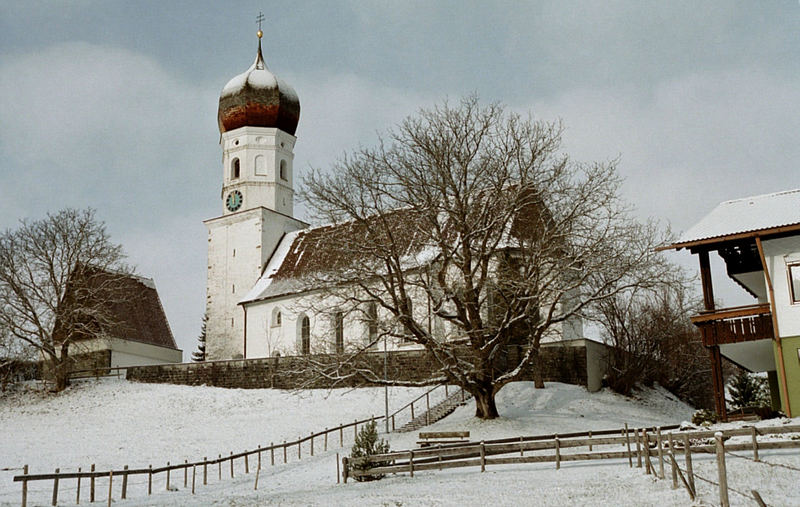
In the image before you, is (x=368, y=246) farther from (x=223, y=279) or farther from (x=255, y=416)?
(x=223, y=279)

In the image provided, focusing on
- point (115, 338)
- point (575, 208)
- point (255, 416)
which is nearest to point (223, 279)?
point (115, 338)

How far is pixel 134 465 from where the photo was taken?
28188 mm

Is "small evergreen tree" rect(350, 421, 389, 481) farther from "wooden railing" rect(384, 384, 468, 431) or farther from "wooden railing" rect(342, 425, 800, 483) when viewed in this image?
"wooden railing" rect(384, 384, 468, 431)

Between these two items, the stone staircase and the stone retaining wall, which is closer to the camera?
the stone staircase

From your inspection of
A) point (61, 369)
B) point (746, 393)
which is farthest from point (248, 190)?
point (746, 393)

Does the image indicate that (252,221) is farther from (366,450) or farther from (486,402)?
(366,450)

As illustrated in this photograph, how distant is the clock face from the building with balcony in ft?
103

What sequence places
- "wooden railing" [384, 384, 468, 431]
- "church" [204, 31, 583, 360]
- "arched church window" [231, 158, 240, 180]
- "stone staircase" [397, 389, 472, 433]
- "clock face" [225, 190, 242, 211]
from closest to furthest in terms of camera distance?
"stone staircase" [397, 389, 472, 433] → "wooden railing" [384, 384, 468, 431] → "church" [204, 31, 583, 360] → "clock face" [225, 190, 242, 211] → "arched church window" [231, 158, 240, 180]

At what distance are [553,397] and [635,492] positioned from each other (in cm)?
1947

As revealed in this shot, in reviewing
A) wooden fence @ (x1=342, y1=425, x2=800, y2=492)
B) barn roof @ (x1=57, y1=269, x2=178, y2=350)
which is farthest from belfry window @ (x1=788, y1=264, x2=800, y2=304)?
barn roof @ (x1=57, y1=269, x2=178, y2=350)

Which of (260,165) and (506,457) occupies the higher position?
(260,165)

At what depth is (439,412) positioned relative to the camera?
106 ft

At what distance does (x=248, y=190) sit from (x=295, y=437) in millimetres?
24082

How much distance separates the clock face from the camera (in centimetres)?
5222
